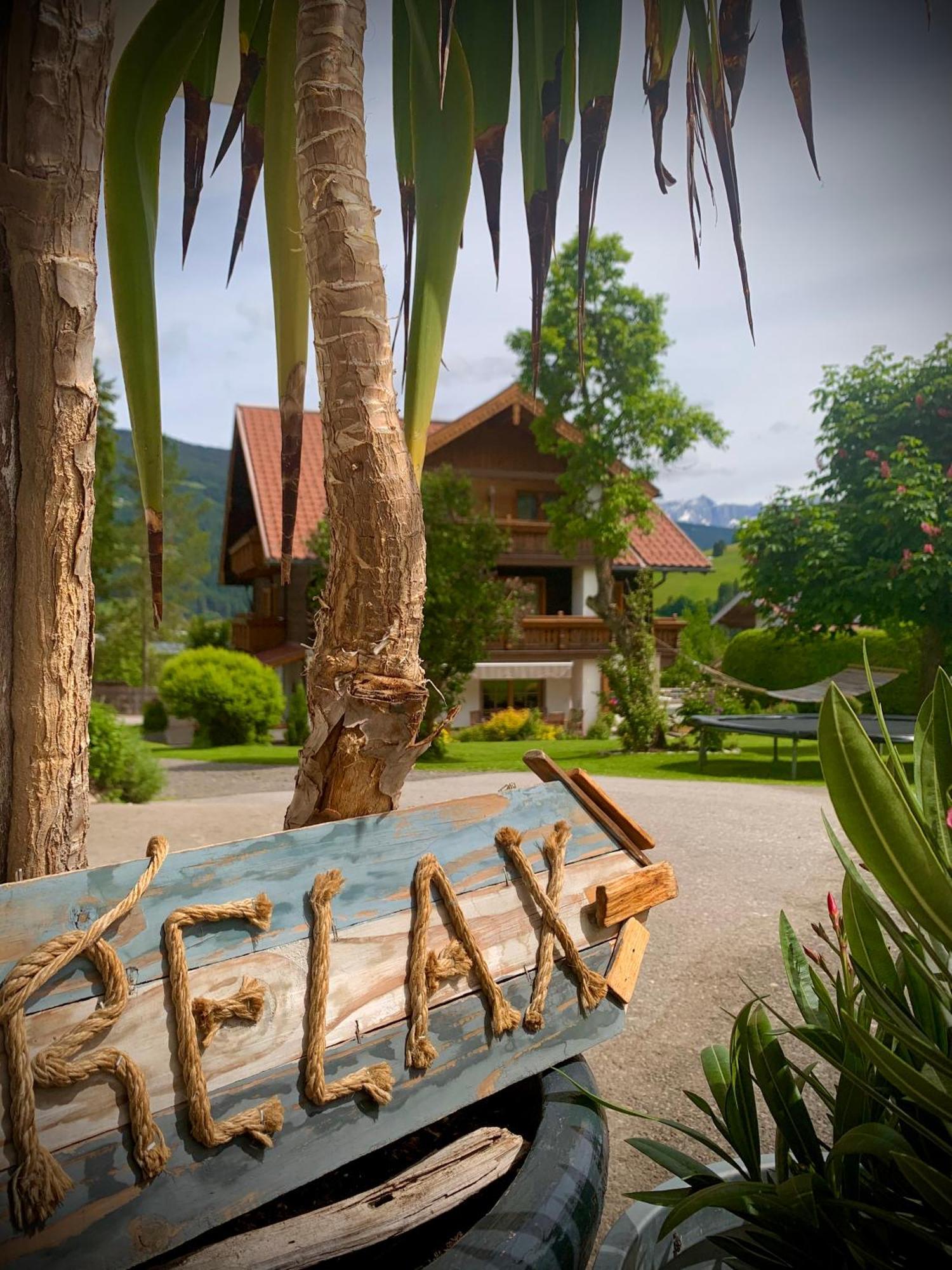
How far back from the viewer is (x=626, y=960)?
1141mm

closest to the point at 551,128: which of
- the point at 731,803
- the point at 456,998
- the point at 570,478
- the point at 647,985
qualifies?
the point at 456,998

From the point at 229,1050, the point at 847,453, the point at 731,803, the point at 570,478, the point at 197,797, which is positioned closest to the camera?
the point at 229,1050

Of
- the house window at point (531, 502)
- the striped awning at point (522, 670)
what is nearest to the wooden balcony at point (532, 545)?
the house window at point (531, 502)

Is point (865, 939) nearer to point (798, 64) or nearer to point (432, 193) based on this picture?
point (432, 193)

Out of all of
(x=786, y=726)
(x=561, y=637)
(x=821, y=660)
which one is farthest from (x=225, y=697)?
(x=821, y=660)

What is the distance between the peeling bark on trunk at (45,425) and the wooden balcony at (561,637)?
12.5 meters

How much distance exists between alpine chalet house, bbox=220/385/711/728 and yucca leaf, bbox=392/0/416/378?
11.1 metres

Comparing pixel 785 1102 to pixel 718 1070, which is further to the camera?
pixel 718 1070

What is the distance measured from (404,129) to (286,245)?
404 millimetres

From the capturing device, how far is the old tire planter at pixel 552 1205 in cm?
68

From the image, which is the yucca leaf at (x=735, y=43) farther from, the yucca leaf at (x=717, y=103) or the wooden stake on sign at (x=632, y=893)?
the wooden stake on sign at (x=632, y=893)

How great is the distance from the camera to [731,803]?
529cm

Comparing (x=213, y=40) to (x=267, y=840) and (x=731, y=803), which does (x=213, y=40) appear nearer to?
(x=267, y=840)

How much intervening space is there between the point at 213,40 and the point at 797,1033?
68.2 inches
